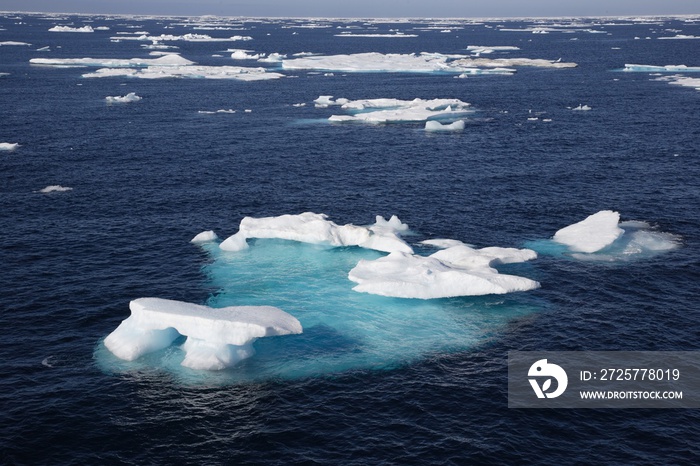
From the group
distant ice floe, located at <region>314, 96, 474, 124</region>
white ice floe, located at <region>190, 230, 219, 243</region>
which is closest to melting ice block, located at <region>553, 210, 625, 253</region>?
white ice floe, located at <region>190, 230, 219, 243</region>

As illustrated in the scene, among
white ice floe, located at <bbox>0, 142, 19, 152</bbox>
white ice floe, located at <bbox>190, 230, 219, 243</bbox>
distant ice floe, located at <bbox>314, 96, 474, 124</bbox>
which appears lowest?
white ice floe, located at <bbox>190, 230, 219, 243</bbox>

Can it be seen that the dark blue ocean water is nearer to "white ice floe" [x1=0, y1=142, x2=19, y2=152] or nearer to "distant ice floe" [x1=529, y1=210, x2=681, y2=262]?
"white ice floe" [x1=0, y1=142, x2=19, y2=152]

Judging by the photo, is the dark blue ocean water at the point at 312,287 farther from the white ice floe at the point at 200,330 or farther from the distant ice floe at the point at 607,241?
the distant ice floe at the point at 607,241

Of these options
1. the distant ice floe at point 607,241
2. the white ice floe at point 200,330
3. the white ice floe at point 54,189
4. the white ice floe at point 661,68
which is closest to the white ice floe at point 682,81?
the white ice floe at point 661,68

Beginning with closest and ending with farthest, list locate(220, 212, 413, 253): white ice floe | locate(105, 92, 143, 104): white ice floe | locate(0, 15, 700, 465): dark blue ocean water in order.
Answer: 1. locate(0, 15, 700, 465): dark blue ocean water
2. locate(220, 212, 413, 253): white ice floe
3. locate(105, 92, 143, 104): white ice floe

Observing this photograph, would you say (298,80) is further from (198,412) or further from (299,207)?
(198,412)

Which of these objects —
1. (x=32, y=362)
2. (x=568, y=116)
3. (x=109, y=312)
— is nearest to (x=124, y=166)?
(x=109, y=312)

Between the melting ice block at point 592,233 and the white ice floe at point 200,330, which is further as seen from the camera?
the melting ice block at point 592,233
